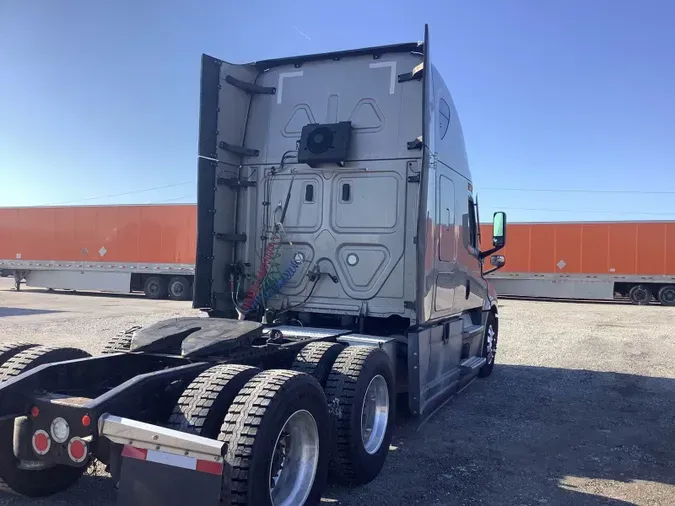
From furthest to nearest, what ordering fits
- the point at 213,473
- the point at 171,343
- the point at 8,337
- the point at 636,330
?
the point at 636,330
the point at 8,337
the point at 171,343
the point at 213,473

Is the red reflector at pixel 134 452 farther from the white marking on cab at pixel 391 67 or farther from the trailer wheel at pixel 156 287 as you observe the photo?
the trailer wheel at pixel 156 287

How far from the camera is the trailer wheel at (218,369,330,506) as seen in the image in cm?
Answer: 280

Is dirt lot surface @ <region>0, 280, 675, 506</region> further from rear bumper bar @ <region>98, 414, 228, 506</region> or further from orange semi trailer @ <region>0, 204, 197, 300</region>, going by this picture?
orange semi trailer @ <region>0, 204, 197, 300</region>

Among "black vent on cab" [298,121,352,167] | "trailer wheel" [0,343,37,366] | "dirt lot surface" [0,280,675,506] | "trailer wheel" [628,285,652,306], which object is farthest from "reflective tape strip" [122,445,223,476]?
"trailer wheel" [628,285,652,306]

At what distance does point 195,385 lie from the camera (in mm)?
3229

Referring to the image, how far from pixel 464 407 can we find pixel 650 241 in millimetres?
21450

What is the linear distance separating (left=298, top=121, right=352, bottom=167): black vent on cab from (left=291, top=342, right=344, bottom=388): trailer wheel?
204 centimetres

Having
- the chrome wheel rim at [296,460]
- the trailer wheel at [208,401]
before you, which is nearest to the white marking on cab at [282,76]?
the trailer wheel at [208,401]

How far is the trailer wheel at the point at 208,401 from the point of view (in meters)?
3.00

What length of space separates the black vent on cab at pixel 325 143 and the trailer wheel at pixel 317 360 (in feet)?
6.70

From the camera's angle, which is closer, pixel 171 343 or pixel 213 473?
pixel 213 473

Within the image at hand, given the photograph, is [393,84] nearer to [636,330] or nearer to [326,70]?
[326,70]

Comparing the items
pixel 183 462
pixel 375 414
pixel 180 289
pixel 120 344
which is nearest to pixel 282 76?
pixel 120 344

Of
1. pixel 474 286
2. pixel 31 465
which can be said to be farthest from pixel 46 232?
pixel 31 465
